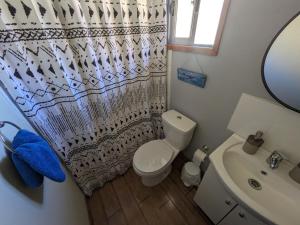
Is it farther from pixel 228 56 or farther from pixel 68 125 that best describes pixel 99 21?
pixel 228 56

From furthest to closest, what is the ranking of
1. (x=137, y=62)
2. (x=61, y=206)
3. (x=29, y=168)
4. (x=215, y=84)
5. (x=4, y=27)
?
(x=137, y=62), (x=215, y=84), (x=61, y=206), (x=4, y=27), (x=29, y=168)

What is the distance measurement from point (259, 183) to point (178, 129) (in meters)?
0.70

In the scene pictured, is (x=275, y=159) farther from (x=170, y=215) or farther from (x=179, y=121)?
(x=170, y=215)

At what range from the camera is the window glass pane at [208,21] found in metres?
1.00

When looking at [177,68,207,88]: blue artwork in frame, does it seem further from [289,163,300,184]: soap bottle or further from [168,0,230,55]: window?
[289,163,300,184]: soap bottle

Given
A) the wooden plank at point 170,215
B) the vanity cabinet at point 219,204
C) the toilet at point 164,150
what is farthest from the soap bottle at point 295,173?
the wooden plank at point 170,215

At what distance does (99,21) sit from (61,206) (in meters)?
1.23

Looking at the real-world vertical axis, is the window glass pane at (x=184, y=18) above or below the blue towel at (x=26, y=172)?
above

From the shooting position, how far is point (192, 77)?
125 centimetres

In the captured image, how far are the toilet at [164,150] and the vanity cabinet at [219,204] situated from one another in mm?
392

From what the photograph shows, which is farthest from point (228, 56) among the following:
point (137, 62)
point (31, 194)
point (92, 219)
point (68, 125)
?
point (92, 219)

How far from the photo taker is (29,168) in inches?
22.0

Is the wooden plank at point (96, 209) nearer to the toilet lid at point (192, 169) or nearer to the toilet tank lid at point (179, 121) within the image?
the toilet lid at point (192, 169)

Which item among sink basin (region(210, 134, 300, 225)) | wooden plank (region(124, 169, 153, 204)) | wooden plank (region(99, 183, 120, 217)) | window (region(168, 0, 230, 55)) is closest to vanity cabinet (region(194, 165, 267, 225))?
sink basin (region(210, 134, 300, 225))
